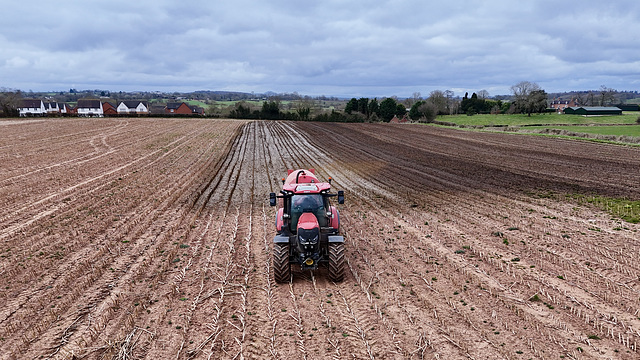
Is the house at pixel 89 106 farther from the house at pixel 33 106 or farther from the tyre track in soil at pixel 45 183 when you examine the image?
the tyre track in soil at pixel 45 183

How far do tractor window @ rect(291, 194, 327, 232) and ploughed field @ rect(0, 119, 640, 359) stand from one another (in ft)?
4.47

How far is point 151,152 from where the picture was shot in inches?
1113

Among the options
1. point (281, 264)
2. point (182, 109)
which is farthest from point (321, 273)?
point (182, 109)

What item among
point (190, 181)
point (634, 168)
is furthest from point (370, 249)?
point (634, 168)

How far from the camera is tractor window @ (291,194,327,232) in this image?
9.13 meters

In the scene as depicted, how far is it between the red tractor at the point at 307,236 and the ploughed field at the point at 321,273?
526 millimetres

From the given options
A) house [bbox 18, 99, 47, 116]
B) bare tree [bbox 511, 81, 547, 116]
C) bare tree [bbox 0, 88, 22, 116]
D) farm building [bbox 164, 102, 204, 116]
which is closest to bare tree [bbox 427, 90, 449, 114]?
bare tree [bbox 511, 81, 547, 116]

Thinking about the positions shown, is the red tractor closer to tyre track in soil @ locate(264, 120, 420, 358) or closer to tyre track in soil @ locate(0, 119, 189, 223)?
tyre track in soil @ locate(264, 120, 420, 358)

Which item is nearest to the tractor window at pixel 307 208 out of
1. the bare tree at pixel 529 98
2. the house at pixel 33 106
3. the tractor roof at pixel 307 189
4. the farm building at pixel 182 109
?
the tractor roof at pixel 307 189

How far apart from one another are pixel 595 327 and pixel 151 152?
28.4m

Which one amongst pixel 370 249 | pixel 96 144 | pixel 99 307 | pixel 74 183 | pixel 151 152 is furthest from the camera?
pixel 96 144

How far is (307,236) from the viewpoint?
27.5 feet

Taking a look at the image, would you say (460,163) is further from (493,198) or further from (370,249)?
(370,249)

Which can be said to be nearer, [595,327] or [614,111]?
[595,327]
